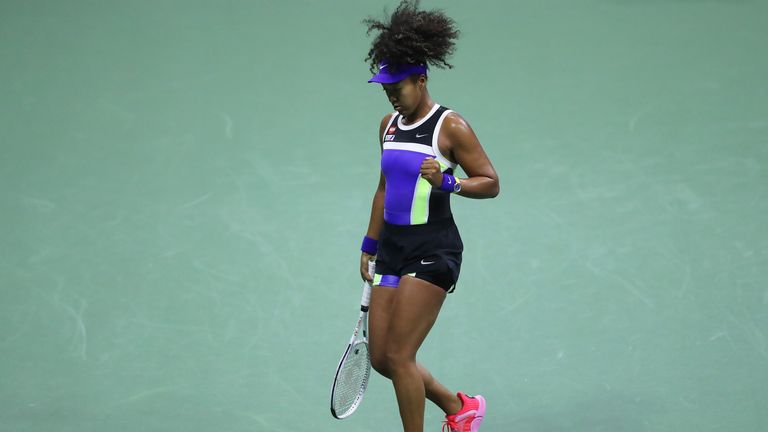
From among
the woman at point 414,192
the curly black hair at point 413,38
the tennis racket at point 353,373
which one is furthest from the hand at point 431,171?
the tennis racket at point 353,373

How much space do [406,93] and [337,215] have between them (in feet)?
9.04

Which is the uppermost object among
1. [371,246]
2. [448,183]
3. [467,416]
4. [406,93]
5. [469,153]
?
[406,93]

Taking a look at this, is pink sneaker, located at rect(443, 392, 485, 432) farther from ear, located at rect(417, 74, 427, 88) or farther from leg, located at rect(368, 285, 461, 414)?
ear, located at rect(417, 74, 427, 88)

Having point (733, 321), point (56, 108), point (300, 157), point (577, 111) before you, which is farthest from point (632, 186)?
point (56, 108)

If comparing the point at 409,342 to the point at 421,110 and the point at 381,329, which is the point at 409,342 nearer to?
the point at 381,329

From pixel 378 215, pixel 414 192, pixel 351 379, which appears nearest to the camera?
pixel 414 192

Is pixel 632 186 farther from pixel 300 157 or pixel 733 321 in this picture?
pixel 300 157

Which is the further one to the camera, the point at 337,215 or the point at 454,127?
the point at 337,215

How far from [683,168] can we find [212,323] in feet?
12.3

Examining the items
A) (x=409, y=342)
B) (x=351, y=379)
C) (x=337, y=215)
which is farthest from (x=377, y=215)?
(x=337, y=215)

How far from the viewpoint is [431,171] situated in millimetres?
4898

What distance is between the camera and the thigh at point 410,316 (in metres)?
5.09

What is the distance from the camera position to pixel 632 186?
7.91 meters

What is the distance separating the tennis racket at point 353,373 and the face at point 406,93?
871 mm
